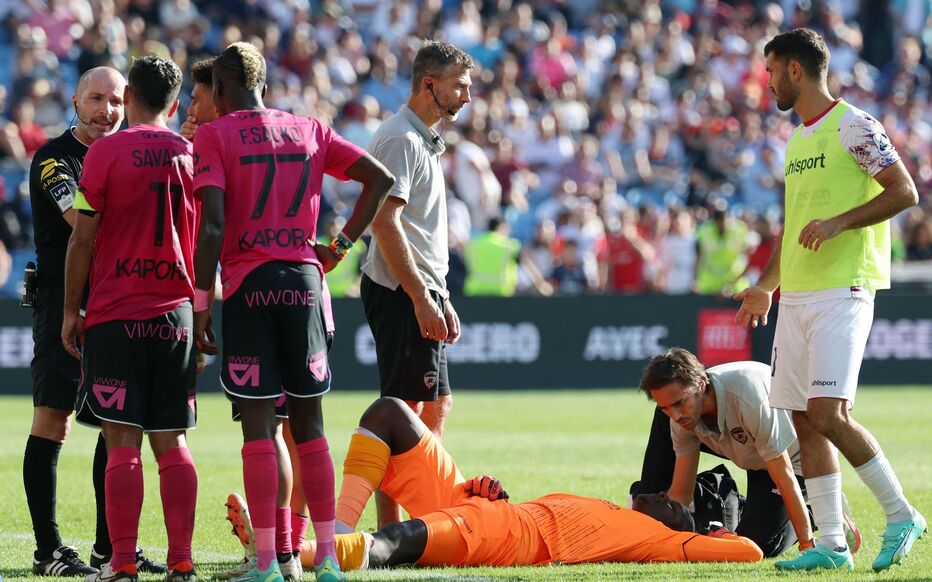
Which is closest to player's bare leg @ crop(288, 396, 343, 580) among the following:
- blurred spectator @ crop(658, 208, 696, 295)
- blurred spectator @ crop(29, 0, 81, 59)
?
blurred spectator @ crop(658, 208, 696, 295)

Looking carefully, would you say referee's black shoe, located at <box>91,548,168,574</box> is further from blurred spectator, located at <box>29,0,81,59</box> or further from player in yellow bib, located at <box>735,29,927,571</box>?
blurred spectator, located at <box>29,0,81,59</box>

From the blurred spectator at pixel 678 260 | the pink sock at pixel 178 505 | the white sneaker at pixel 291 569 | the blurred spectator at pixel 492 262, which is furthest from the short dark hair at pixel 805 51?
the blurred spectator at pixel 678 260

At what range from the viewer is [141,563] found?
6438 mm

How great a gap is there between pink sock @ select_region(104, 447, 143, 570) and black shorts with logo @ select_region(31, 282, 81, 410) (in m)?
0.90

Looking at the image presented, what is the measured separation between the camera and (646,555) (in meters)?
6.80

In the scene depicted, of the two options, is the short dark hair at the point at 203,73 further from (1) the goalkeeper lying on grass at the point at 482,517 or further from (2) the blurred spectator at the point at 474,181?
(2) the blurred spectator at the point at 474,181

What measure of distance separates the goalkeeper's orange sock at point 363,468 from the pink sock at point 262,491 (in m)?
0.96

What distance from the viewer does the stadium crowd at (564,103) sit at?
64.9 ft

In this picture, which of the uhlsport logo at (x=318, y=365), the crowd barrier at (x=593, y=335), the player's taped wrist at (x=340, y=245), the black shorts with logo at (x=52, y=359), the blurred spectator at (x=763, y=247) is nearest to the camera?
the uhlsport logo at (x=318, y=365)

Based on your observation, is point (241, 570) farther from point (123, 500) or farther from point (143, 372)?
point (143, 372)

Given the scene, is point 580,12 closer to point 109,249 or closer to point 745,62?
point 745,62

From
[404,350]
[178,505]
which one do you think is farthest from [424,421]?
[178,505]

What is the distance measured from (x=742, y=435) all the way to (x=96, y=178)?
3.30 metres

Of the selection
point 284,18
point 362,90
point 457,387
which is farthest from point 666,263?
point 284,18
